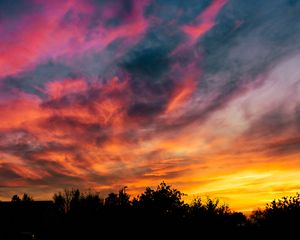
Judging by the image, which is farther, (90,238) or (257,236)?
(257,236)

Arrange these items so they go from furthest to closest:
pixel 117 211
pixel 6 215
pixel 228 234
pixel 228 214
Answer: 1. pixel 6 215
2. pixel 228 214
3. pixel 228 234
4. pixel 117 211

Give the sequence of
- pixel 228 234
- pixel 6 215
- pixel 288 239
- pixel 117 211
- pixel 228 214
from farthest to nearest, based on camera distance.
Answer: pixel 6 215 → pixel 228 214 → pixel 228 234 → pixel 117 211 → pixel 288 239

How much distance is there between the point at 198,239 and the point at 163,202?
664cm

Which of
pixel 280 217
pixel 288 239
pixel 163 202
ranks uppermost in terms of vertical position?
pixel 163 202

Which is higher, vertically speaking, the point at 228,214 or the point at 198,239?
the point at 228,214

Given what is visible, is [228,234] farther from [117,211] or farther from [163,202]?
[117,211]

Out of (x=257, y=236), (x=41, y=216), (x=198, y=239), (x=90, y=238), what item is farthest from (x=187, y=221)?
(x=41, y=216)

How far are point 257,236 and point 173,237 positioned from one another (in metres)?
12.2

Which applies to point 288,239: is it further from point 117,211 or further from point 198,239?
point 117,211

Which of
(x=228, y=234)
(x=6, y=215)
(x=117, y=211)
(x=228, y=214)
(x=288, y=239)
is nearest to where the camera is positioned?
(x=288, y=239)

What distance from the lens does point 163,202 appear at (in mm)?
47562

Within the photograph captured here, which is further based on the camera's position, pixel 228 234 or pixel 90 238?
pixel 228 234

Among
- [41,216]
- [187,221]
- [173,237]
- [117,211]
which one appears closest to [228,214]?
[187,221]

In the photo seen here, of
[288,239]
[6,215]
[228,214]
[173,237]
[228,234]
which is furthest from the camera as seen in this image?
[6,215]
